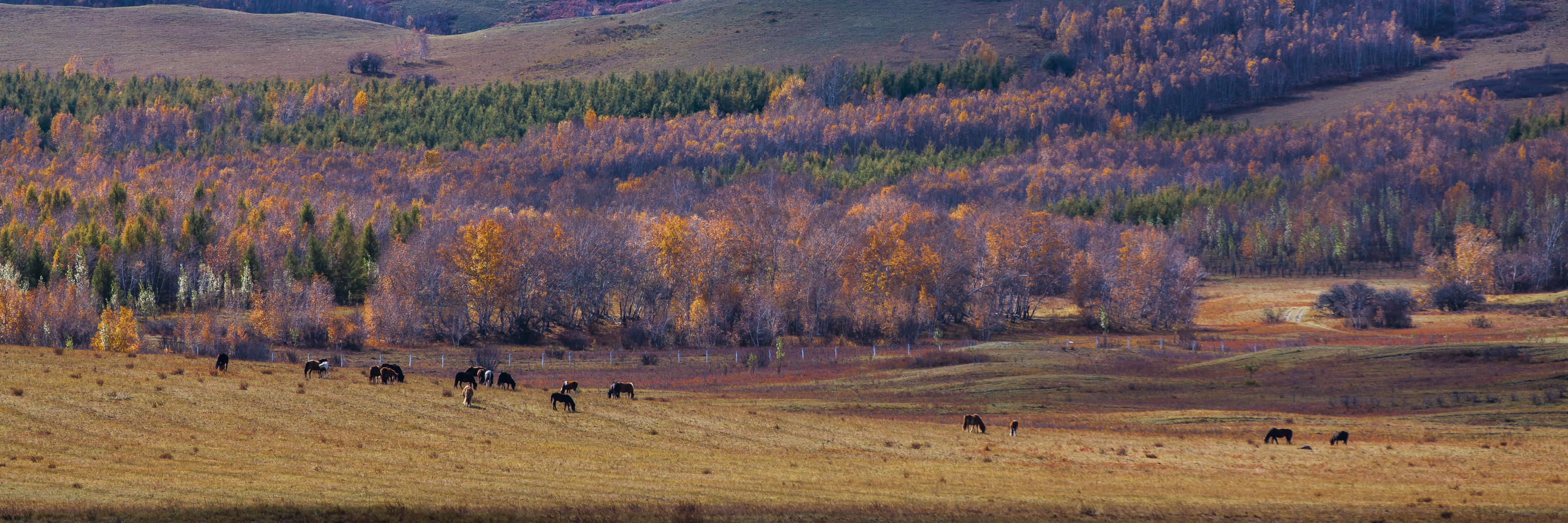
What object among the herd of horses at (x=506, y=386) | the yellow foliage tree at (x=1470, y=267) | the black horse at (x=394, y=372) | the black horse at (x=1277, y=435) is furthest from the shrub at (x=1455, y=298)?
the black horse at (x=394, y=372)

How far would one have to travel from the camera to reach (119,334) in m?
80.7

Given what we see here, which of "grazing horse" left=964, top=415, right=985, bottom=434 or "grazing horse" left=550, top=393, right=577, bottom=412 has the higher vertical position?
"grazing horse" left=550, top=393, right=577, bottom=412

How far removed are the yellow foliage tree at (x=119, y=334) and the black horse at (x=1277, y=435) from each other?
7166cm

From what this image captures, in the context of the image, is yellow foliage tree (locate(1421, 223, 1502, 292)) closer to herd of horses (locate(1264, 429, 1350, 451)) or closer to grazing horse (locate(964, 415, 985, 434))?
herd of horses (locate(1264, 429, 1350, 451))

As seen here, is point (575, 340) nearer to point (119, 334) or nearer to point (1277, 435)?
point (119, 334)

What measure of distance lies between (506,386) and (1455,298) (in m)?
119

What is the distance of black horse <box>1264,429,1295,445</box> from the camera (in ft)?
142

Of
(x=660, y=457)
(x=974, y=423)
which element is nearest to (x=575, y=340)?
(x=974, y=423)

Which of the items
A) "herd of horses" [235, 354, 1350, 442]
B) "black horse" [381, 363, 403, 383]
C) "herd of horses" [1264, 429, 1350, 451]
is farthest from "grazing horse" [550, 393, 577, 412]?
"herd of horses" [1264, 429, 1350, 451]

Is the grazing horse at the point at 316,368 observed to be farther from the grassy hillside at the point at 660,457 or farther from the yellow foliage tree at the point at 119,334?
the yellow foliage tree at the point at 119,334

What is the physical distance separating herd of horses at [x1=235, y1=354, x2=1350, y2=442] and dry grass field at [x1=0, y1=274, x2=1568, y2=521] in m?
0.70

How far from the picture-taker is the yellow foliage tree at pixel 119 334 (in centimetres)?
7988

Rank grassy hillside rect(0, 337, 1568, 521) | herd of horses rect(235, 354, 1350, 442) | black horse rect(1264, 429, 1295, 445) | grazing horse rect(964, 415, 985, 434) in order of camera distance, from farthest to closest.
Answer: grazing horse rect(964, 415, 985, 434) → black horse rect(1264, 429, 1295, 445) → herd of horses rect(235, 354, 1350, 442) → grassy hillside rect(0, 337, 1568, 521)

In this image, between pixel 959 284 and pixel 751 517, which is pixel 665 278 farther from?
pixel 751 517
